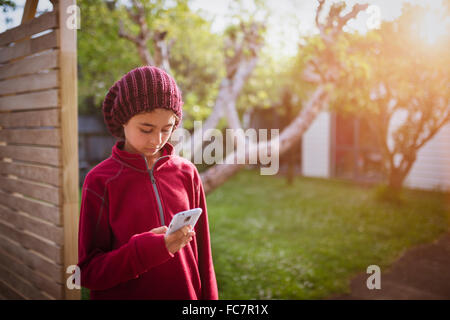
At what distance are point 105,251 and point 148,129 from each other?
1.91 ft

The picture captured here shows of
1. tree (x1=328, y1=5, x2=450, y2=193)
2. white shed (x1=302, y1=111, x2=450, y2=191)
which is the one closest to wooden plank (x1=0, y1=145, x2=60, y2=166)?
tree (x1=328, y1=5, x2=450, y2=193)

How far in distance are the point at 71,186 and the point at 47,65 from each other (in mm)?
850

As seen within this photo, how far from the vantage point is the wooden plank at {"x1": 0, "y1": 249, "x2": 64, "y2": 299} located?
241 cm

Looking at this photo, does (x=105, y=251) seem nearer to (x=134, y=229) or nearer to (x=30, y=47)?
(x=134, y=229)

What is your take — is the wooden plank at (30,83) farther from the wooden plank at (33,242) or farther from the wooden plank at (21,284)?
the wooden plank at (21,284)

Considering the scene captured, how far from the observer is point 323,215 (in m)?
7.73

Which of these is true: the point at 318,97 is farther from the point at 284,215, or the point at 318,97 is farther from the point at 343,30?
the point at 284,215

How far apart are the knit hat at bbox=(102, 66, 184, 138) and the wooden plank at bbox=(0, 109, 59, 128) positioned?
3.16 feet

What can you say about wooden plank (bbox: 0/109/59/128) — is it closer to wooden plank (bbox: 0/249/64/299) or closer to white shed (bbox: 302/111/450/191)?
wooden plank (bbox: 0/249/64/299)

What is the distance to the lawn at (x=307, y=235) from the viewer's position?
14.6 ft

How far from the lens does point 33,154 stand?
2.54 metres

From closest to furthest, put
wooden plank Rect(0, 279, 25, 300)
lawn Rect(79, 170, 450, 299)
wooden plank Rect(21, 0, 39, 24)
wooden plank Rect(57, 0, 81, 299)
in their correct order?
1. wooden plank Rect(57, 0, 81, 299)
2. wooden plank Rect(21, 0, 39, 24)
3. wooden plank Rect(0, 279, 25, 300)
4. lawn Rect(79, 170, 450, 299)

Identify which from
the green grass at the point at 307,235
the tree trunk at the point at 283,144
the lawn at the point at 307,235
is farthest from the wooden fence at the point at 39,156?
the green grass at the point at 307,235
